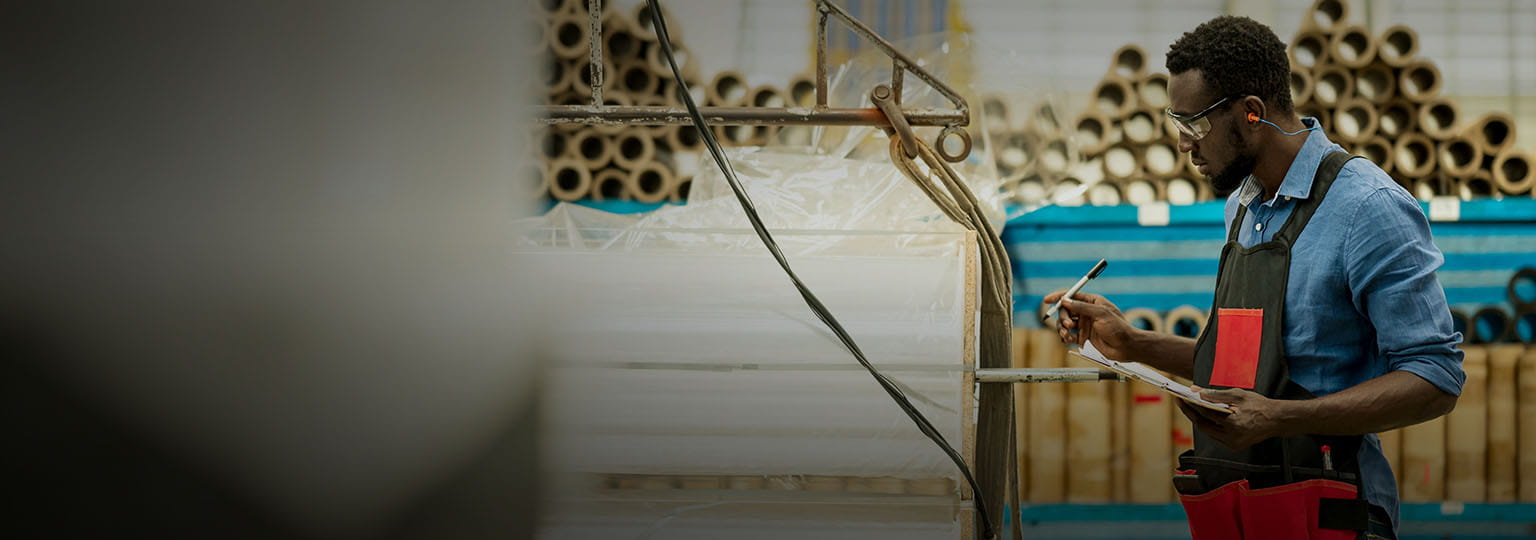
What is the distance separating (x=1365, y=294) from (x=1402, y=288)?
0.06 meters

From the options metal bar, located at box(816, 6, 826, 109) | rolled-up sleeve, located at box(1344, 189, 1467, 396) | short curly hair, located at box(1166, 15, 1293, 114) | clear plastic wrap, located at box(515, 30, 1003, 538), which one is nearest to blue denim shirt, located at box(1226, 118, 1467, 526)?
rolled-up sleeve, located at box(1344, 189, 1467, 396)

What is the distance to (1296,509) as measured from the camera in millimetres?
1482

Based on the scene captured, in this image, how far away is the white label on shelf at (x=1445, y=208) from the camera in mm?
3381

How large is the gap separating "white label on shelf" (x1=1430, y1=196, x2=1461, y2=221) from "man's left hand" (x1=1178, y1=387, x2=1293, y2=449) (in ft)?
8.12

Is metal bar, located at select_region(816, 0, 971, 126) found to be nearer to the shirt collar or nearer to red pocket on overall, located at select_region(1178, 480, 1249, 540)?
the shirt collar

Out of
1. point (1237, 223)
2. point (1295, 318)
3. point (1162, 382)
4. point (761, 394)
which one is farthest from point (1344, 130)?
point (761, 394)

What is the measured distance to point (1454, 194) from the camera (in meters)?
3.57

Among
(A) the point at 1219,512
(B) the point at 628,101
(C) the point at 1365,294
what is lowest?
(A) the point at 1219,512

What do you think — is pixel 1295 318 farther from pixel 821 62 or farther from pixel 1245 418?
pixel 821 62

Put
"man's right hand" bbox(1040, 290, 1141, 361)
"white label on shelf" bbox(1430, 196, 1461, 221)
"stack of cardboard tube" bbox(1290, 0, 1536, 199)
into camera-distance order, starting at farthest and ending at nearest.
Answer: "stack of cardboard tube" bbox(1290, 0, 1536, 199) < "white label on shelf" bbox(1430, 196, 1461, 221) < "man's right hand" bbox(1040, 290, 1141, 361)

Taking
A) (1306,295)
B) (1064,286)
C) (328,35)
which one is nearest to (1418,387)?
(1306,295)

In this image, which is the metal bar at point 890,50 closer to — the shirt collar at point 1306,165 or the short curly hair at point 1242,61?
the short curly hair at point 1242,61

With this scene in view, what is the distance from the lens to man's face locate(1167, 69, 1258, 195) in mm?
1646

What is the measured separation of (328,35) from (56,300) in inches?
7.4
